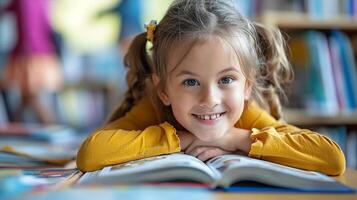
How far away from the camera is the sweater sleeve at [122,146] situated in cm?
97

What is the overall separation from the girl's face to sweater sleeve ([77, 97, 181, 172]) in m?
0.05

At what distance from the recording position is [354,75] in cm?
226

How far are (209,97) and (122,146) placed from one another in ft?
0.61

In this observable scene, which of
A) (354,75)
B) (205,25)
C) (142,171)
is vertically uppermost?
(205,25)

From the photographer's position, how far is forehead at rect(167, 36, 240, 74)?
0.98m

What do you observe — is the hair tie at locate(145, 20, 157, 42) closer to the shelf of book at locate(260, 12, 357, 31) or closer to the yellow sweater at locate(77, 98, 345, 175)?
the yellow sweater at locate(77, 98, 345, 175)

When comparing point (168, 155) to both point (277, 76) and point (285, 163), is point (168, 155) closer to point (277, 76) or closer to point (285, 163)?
point (285, 163)

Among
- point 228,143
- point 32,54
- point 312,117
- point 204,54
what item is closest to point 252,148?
point 228,143

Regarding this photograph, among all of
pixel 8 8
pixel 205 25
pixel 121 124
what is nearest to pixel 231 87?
pixel 205 25

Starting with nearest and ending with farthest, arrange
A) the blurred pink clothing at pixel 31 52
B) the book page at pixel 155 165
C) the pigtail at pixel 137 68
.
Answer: the book page at pixel 155 165, the pigtail at pixel 137 68, the blurred pink clothing at pixel 31 52

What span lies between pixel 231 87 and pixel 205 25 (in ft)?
0.43

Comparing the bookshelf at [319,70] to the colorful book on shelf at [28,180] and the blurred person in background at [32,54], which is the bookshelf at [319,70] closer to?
the blurred person in background at [32,54]

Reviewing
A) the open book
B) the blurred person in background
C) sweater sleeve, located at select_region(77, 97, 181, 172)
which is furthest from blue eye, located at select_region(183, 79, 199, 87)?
the blurred person in background

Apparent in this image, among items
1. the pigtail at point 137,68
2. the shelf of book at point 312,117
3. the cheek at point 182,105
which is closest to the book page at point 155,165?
the cheek at point 182,105
